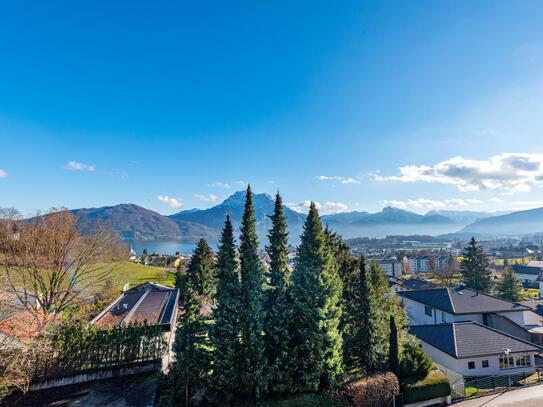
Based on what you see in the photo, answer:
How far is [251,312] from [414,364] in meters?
10.7

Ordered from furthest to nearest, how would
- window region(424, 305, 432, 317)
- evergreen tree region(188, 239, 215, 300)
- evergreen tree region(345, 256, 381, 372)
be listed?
evergreen tree region(188, 239, 215, 300) → window region(424, 305, 432, 317) → evergreen tree region(345, 256, 381, 372)

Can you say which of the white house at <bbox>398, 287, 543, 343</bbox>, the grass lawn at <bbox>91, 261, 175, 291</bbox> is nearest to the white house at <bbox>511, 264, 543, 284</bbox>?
the white house at <bbox>398, 287, 543, 343</bbox>

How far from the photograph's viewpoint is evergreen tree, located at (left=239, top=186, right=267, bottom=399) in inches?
567

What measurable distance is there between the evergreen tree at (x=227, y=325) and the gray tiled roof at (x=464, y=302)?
26.1 meters

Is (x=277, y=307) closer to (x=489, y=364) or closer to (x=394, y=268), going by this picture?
(x=489, y=364)

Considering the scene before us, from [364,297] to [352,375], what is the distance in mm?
4505

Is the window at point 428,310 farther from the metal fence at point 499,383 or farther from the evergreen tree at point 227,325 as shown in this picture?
the evergreen tree at point 227,325

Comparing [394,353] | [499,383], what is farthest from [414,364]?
[499,383]

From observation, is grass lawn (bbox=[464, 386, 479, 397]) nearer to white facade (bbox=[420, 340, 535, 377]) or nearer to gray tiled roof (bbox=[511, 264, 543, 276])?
white facade (bbox=[420, 340, 535, 377])

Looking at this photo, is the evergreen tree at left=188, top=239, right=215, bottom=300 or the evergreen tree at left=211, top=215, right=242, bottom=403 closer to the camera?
the evergreen tree at left=211, top=215, right=242, bottom=403

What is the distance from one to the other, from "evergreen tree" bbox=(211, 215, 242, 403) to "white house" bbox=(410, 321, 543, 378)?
1706 centimetres

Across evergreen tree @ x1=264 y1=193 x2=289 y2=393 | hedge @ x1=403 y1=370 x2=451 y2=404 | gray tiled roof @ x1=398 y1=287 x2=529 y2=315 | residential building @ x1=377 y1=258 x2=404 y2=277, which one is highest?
evergreen tree @ x1=264 y1=193 x2=289 y2=393

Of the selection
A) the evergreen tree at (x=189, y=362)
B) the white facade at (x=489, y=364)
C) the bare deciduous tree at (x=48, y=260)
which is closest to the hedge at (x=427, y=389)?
the white facade at (x=489, y=364)

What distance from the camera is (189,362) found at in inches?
567
